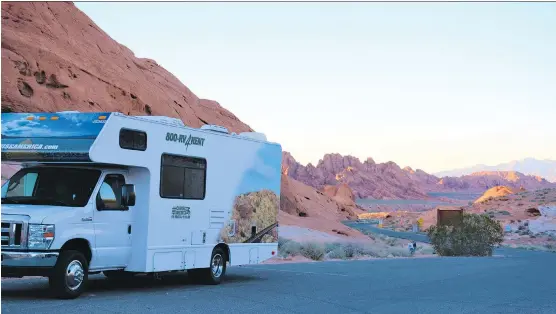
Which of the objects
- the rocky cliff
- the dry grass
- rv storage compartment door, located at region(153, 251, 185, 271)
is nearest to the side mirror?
rv storage compartment door, located at region(153, 251, 185, 271)

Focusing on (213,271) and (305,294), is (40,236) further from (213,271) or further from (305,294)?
(305,294)

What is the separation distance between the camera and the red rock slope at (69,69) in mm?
38250

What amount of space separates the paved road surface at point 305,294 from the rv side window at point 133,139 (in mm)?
2683

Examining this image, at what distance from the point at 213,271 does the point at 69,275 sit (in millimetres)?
4399

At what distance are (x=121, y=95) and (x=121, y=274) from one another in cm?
3087

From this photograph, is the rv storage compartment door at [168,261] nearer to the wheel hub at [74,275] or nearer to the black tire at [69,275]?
the black tire at [69,275]

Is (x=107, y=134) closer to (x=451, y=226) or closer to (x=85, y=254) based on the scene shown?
(x=85, y=254)

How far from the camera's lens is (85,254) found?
44.1 ft

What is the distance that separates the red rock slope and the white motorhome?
75.4ft

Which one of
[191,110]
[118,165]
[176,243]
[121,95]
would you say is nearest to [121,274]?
[176,243]

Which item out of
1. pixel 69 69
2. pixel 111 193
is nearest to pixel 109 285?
pixel 111 193

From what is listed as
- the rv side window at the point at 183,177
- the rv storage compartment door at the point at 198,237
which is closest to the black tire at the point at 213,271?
the rv storage compartment door at the point at 198,237

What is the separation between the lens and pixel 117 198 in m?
14.1

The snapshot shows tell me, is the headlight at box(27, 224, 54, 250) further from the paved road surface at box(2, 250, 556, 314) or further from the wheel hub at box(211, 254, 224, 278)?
the wheel hub at box(211, 254, 224, 278)
